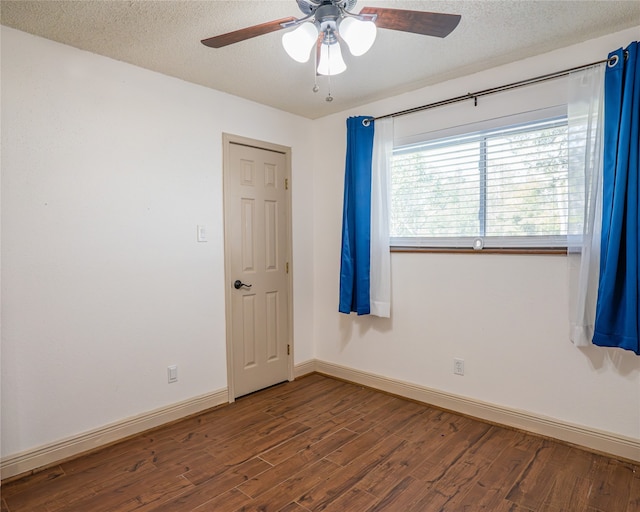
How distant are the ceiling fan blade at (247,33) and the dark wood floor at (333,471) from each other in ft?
7.18

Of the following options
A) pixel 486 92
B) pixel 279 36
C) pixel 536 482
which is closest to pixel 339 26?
pixel 279 36

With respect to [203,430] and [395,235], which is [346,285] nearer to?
[395,235]

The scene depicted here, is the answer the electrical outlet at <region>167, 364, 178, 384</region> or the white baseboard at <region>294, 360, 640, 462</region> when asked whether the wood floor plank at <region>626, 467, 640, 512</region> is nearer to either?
the white baseboard at <region>294, 360, 640, 462</region>

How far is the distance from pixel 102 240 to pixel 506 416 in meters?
2.96

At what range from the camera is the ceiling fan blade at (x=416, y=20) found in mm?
1487

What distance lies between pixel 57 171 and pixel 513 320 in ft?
10.0

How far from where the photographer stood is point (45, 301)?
229 cm

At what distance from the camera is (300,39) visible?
5.48 ft

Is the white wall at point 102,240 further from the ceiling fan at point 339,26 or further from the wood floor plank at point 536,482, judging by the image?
the wood floor plank at point 536,482

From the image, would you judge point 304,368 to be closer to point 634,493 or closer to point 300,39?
point 634,493

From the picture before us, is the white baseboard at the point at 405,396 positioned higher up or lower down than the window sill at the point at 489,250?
lower down

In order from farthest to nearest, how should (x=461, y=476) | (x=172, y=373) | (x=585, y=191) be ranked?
(x=172, y=373)
(x=585, y=191)
(x=461, y=476)

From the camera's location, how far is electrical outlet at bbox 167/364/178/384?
2.86m

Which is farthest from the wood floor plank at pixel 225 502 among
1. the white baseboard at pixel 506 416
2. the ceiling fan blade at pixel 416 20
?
the ceiling fan blade at pixel 416 20
